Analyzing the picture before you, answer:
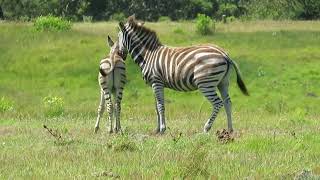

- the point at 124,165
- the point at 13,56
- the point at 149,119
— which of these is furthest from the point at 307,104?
the point at 124,165

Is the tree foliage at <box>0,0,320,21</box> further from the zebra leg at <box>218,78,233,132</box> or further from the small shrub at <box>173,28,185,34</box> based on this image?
the zebra leg at <box>218,78,233,132</box>

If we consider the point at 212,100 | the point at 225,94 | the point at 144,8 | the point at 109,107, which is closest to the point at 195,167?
the point at 212,100

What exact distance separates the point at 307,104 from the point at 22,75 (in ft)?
46.0

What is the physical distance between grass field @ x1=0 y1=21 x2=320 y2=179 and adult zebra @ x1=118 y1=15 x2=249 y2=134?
0.85m

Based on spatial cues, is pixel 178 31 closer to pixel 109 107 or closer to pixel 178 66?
pixel 109 107

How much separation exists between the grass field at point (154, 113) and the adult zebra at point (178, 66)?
845 millimetres

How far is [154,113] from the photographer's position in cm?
2306

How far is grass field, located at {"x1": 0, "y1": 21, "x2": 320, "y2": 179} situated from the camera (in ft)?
32.9

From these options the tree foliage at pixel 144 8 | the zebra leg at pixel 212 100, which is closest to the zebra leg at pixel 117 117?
the zebra leg at pixel 212 100

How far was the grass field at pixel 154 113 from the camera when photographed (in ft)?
32.9

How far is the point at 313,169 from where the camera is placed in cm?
938

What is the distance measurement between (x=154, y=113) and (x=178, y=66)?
8.10 metres

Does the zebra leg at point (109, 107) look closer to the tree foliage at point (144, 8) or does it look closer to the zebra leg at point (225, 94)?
the zebra leg at point (225, 94)

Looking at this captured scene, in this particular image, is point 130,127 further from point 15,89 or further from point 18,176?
point 15,89
